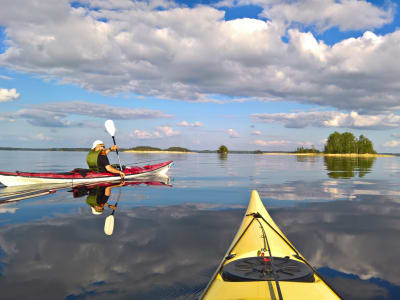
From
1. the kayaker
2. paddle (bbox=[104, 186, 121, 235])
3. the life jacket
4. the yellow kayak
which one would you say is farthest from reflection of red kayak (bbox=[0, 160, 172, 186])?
the yellow kayak

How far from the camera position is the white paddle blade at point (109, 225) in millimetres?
7887

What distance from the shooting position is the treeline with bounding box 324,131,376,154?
391ft

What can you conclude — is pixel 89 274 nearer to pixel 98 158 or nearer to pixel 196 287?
pixel 196 287

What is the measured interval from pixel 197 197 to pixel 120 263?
26.9ft

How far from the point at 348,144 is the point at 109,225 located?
128 meters

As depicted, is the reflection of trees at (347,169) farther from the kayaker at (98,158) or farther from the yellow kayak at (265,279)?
the yellow kayak at (265,279)

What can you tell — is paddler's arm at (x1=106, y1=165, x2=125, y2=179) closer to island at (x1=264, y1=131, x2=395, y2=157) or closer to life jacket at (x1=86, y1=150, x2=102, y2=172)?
life jacket at (x1=86, y1=150, x2=102, y2=172)

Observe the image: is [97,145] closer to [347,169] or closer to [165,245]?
[165,245]

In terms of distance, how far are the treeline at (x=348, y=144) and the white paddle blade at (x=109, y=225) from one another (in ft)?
412

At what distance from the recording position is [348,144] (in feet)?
391

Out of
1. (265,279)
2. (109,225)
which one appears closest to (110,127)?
(109,225)

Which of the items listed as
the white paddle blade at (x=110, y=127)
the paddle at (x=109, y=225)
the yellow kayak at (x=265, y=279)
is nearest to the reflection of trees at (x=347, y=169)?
the white paddle blade at (x=110, y=127)

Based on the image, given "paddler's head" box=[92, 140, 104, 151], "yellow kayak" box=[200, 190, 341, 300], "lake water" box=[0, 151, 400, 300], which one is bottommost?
"lake water" box=[0, 151, 400, 300]

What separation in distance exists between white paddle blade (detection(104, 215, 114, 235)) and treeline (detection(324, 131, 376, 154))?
12563cm
